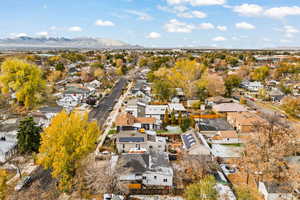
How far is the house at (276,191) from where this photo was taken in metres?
14.3

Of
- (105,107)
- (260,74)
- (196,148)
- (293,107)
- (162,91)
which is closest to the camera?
(196,148)

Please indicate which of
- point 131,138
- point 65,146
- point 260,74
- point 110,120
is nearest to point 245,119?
point 131,138

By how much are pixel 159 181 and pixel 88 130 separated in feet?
21.5

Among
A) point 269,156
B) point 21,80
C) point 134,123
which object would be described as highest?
point 21,80

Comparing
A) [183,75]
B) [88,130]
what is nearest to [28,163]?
[88,130]

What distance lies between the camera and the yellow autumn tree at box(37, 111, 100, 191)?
14.0m

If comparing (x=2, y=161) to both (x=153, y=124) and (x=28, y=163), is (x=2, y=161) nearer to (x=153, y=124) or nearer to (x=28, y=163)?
(x=28, y=163)

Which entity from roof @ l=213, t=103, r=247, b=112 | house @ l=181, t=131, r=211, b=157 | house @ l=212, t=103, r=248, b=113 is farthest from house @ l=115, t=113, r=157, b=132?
roof @ l=213, t=103, r=247, b=112

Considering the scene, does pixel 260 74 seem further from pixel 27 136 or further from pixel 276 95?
pixel 27 136

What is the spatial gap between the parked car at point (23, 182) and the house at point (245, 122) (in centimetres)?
2305

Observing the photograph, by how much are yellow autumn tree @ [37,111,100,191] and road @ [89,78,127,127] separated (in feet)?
44.3

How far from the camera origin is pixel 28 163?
19.0 metres

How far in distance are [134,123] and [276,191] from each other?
633 inches

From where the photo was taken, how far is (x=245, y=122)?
26.1 metres
